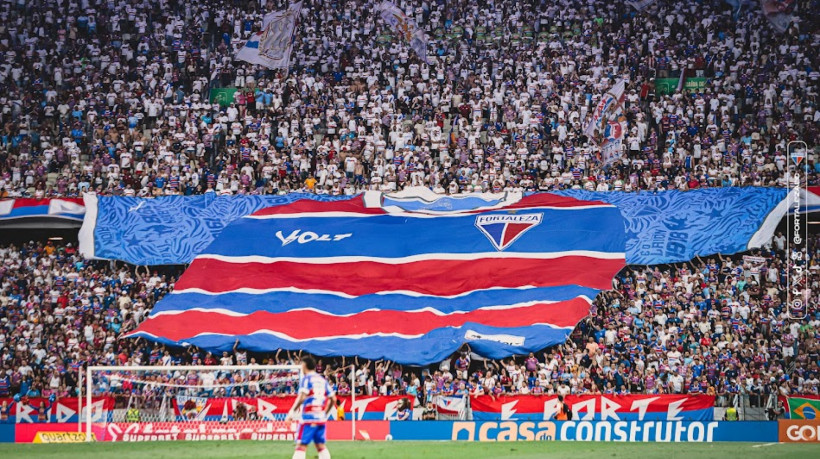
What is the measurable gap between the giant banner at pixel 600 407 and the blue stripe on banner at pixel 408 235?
676cm

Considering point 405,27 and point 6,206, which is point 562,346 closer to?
point 405,27

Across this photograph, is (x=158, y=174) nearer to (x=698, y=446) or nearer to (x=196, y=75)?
(x=196, y=75)

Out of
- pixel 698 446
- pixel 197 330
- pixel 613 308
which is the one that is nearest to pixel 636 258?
pixel 613 308

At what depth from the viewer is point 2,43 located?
42125mm

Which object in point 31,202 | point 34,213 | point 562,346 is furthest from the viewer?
point 31,202

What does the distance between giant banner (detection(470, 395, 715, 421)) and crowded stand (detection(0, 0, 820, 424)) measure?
68cm

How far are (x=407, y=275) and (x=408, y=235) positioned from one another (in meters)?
1.54

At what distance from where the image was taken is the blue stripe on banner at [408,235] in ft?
109

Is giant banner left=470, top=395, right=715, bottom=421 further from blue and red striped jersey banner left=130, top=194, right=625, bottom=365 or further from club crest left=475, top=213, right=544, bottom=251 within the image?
club crest left=475, top=213, right=544, bottom=251

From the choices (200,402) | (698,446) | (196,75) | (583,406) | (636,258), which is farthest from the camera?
(196,75)

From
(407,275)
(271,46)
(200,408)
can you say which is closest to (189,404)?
(200,408)

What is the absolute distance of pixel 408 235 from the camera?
34.4 meters

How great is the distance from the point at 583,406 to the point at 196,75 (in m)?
21.8

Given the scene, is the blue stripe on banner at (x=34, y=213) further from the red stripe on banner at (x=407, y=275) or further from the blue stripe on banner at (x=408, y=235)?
the blue stripe on banner at (x=408, y=235)
